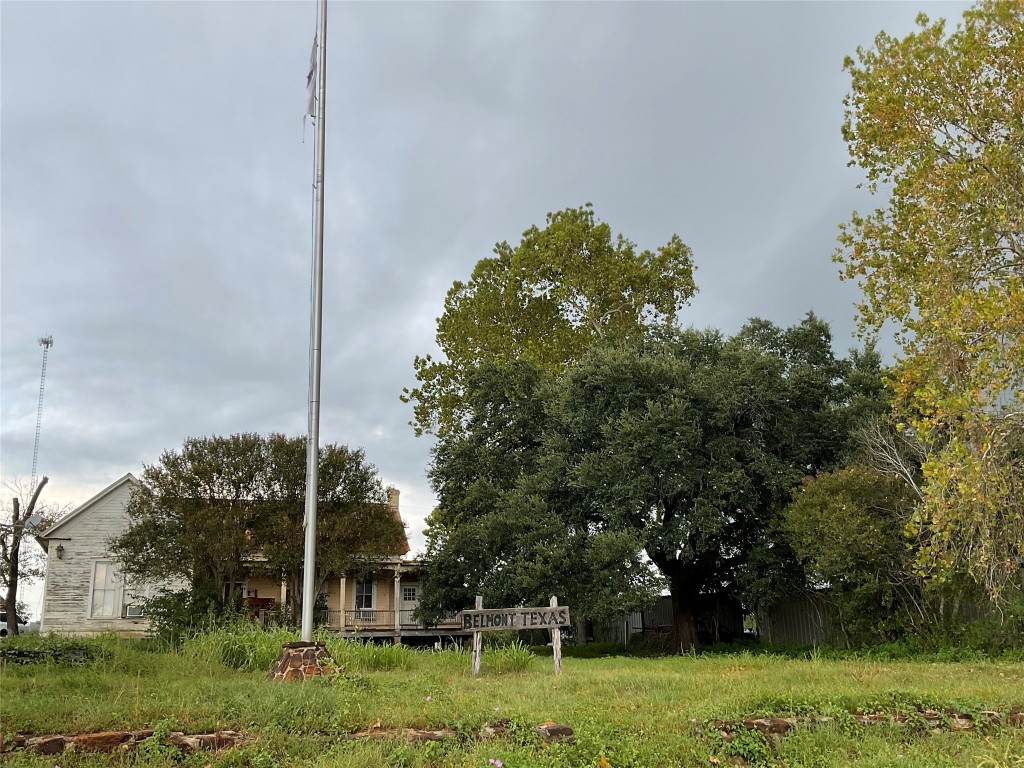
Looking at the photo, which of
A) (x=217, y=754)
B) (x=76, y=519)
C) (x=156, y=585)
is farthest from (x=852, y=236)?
(x=76, y=519)

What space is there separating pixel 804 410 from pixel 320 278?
611 inches

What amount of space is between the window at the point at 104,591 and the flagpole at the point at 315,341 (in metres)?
20.0

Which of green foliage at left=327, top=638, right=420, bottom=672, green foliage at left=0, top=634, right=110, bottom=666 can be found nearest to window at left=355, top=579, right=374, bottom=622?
green foliage at left=327, top=638, right=420, bottom=672

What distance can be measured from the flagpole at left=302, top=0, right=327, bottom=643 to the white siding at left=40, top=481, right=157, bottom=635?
19938 millimetres

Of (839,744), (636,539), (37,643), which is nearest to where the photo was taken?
(839,744)

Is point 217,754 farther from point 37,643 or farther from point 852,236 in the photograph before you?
point 852,236

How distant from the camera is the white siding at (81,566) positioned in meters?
29.2

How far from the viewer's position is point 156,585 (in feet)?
89.1

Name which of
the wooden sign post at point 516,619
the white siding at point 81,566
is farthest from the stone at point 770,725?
the white siding at point 81,566

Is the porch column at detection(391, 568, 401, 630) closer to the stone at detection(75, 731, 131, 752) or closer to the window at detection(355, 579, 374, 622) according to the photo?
the window at detection(355, 579, 374, 622)

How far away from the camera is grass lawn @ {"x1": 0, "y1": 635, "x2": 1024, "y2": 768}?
6832mm

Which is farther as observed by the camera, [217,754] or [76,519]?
[76,519]

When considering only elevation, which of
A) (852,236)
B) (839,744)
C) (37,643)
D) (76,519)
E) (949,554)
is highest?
(852,236)

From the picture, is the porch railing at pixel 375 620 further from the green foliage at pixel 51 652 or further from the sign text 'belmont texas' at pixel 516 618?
the green foliage at pixel 51 652
